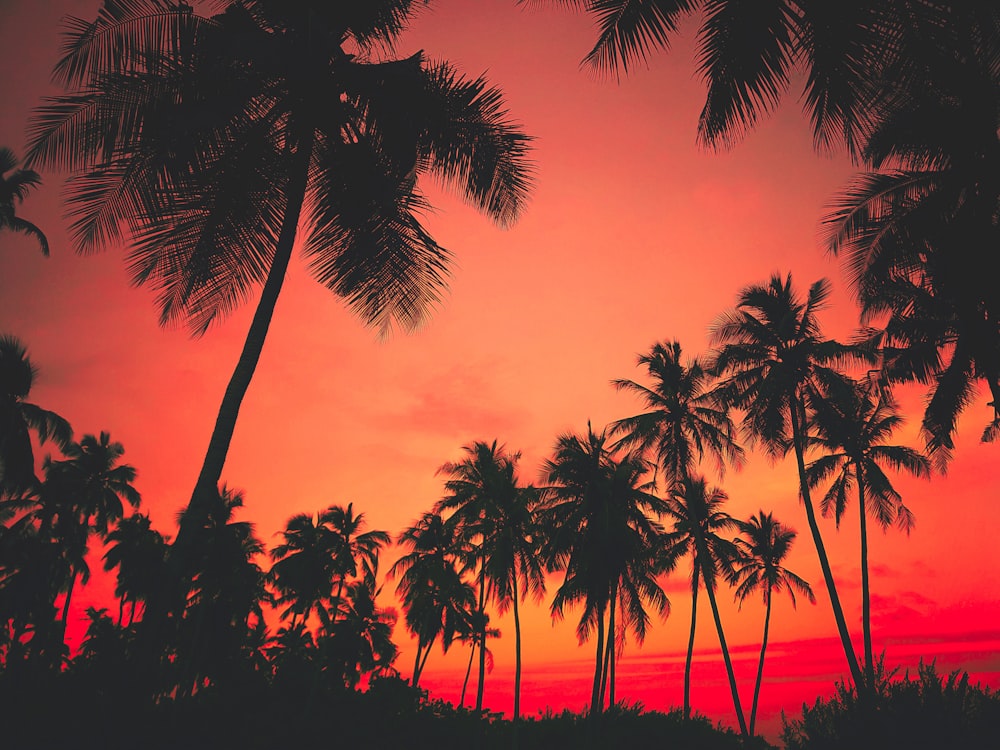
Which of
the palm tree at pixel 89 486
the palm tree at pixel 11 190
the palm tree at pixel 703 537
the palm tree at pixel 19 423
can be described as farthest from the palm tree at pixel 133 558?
the palm tree at pixel 703 537

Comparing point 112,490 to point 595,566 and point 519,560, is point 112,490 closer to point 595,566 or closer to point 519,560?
point 519,560

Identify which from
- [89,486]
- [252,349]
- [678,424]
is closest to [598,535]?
[678,424]

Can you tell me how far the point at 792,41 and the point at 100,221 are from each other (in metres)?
9.69

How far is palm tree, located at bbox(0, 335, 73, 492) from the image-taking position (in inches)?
725

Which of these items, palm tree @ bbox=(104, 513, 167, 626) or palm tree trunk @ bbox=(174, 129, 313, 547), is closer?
palm tree trunk @ bbox=(174, 129, 313, 547)

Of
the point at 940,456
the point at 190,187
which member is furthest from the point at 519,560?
the point at 190,187

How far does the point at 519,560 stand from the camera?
89.2 feet

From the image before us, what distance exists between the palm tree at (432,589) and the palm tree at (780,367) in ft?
60.0

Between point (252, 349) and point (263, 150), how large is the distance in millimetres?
3153

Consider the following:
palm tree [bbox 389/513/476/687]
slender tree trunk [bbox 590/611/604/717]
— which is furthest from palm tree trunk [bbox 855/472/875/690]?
palm tree [bbox 389/513/476/687]

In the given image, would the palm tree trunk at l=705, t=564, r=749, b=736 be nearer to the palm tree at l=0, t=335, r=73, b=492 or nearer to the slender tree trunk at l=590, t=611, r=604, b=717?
the slender tree trunk at l=590, t=611, r=604, b=717

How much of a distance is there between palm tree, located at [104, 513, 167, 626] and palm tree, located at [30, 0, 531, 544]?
30040 millimetres

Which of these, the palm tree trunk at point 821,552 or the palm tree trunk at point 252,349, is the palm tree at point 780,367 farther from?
the palm tree trunk at point 252,349

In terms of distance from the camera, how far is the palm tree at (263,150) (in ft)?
24.1
